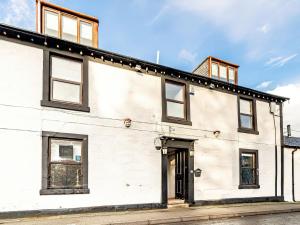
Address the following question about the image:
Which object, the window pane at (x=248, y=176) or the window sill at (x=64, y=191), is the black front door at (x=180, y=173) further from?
the window sill at (x=64, y=191)

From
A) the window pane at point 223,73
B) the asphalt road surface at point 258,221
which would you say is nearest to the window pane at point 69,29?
the asphalt road surface at point 258,221

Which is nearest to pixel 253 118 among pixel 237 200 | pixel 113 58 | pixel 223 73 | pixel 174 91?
pixel 223 73

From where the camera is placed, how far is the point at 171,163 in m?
16.8

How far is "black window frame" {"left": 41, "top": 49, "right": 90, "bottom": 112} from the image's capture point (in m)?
11.0

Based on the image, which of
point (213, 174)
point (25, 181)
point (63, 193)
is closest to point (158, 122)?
point (213, 174)

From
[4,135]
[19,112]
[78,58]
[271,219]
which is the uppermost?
[78,58]

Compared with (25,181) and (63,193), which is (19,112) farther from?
(63,193)

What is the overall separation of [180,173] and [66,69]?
695 centimetres

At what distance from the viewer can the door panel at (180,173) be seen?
1453 cm

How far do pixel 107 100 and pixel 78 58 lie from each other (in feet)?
6.16

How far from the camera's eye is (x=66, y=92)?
11.6 meters

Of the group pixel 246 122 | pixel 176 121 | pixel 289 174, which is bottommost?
pixel 289 174

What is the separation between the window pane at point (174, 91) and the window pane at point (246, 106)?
4.07 metres

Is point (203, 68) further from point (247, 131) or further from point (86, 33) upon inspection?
point (86, 33)
